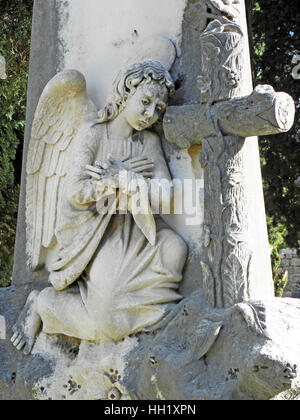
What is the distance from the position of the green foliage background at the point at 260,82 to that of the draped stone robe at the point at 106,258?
13.3 feet

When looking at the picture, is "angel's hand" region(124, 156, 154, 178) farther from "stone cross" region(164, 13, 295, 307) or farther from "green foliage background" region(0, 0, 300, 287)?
"green foliage background" region(0, 0, 300, 287)

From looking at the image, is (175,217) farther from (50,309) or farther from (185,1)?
(185,1)

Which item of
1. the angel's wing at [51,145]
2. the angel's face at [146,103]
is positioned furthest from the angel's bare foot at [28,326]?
the angel's face at [146,103]

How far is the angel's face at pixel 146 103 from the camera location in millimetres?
3469

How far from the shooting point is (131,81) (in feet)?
11.5

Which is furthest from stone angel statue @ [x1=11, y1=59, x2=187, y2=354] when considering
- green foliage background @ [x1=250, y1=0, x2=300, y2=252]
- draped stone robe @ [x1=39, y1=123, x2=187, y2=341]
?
green foliage background @ [x1=250, y1=0, x2=300, y2=252]

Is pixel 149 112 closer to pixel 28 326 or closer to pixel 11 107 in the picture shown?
pixel 28 326

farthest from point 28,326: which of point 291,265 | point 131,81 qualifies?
point 291,265

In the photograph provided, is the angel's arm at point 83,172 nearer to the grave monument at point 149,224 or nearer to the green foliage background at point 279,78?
the grave monument at point 149,224

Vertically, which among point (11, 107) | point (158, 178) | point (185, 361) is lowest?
point (185, 361)

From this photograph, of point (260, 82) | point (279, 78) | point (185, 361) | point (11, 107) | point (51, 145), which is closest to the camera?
point (185, 361)

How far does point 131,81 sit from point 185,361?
1480 millimetres

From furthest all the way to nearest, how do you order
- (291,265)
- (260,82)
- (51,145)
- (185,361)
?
(291,265), (260,82), (51,145), (185,361)
